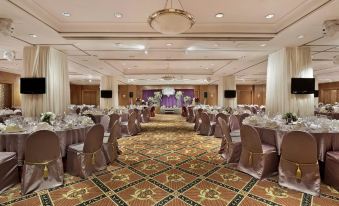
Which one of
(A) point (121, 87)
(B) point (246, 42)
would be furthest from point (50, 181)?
(A) point (121, 87)

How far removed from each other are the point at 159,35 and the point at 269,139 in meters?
3.18

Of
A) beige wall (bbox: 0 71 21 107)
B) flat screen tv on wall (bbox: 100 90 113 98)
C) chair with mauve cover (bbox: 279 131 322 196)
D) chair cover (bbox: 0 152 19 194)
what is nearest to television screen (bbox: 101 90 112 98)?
flat screen tv on wall (bbox: 100 90 113 98)

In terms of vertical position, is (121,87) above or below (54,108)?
above

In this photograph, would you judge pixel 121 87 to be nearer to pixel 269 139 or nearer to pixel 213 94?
pixel 213 94

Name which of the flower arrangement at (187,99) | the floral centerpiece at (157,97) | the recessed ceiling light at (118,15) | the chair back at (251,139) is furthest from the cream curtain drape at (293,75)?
the floral centerpiece at (157,97)

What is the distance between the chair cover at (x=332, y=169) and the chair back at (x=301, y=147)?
0.99ft

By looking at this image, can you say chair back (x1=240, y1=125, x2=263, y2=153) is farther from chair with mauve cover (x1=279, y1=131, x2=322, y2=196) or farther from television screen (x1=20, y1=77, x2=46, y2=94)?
television screen (x1=20, y1=77, x2=46, y2=94)

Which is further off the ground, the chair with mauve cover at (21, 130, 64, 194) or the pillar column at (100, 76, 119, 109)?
the pillar column at (100, 76, 119, 109)

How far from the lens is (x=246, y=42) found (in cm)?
538

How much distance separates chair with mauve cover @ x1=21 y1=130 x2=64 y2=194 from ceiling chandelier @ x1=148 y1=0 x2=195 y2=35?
2.16 meters

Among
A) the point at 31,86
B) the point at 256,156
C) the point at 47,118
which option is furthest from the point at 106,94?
the point at 256,156

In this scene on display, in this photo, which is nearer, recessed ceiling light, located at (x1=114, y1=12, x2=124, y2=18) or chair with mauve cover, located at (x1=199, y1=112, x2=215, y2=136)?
recessed ceiling light, located at (x1=114, y1=12, x2=124, y2=18)

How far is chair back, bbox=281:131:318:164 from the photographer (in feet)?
9.51

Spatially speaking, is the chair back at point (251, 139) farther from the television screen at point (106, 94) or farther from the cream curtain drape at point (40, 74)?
the television screen at point (106, 94)
